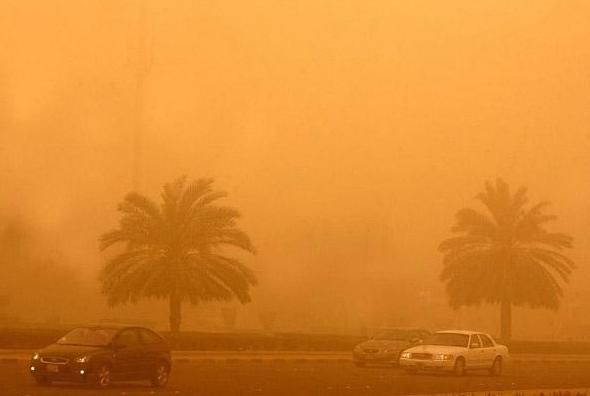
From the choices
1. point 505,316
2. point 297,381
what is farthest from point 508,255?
point 297,381

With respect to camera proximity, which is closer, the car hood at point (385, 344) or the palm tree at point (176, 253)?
the car hood at point (385, 344)

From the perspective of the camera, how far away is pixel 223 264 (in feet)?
Result: 189

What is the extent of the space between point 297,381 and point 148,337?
4567mm

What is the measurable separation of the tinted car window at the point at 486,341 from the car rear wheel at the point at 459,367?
1.78 meters

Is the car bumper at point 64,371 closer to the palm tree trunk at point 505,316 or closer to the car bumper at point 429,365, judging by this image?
the car bumper at point 429,365

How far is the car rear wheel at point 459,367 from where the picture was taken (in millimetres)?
35719

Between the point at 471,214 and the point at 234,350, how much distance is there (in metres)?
23.9

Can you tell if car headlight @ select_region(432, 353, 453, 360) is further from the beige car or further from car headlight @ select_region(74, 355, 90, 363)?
car headlight @ select_region(74, 355, 90, 363)

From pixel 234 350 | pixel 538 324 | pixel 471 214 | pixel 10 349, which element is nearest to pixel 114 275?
pixel 234 350

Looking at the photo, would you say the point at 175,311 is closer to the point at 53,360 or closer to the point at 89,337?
the point at 89,337

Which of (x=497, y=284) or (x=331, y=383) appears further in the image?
(x=497, y=284)

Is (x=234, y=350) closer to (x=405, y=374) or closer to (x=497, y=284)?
(x=405, y=374)

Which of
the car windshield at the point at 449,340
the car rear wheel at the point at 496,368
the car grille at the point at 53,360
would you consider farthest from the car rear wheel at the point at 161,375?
the car rear wheel at the point at 496,368

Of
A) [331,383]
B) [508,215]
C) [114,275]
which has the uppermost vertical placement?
[508,215]
